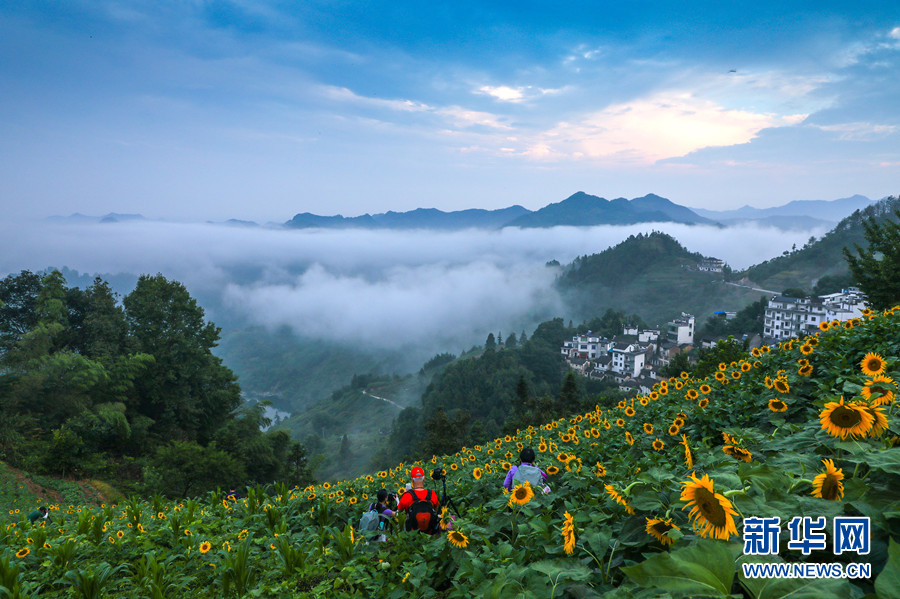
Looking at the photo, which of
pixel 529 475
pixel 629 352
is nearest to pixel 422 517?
pixel 529 475

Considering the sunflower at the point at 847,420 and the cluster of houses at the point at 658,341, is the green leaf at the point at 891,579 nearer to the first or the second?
the sunflower at the point at 847,420

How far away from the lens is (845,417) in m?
2.15

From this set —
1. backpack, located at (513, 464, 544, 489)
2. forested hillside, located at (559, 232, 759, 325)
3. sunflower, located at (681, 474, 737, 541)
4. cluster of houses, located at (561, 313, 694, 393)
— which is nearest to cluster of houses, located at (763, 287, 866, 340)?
cluster of houses, located at (561, 313, 694, 393)

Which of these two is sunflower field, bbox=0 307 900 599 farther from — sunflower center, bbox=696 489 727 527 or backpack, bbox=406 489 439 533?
backpack, bbox=406 489 439 533

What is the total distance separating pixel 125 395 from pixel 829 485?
29543 mm

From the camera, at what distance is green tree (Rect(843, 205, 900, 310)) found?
16.2 metres

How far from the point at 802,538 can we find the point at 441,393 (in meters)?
64.5

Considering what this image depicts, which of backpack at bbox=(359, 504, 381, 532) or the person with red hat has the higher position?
the person with red hat

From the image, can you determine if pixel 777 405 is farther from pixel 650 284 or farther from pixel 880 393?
pixel 650 284

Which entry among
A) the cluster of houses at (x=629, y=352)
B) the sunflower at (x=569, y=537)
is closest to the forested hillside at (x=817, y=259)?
the cluster of houses at (x=629, y=352)

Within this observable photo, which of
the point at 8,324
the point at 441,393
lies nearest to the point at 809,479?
the point at 8,324

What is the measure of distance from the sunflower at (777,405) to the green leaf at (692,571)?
12.7 feet

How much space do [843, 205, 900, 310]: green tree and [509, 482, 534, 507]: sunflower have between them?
749 inches

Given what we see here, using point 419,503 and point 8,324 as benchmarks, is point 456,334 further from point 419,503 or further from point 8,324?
point 419,503
